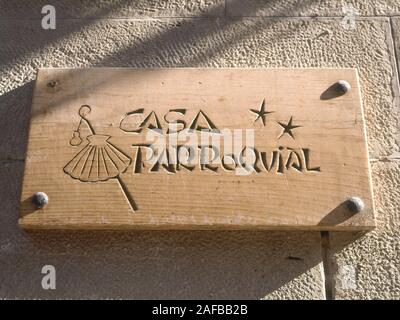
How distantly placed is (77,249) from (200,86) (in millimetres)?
767

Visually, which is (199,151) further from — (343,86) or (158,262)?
(343,86)

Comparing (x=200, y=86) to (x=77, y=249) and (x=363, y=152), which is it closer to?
(x=363, y=152)

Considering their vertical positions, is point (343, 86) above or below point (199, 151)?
above

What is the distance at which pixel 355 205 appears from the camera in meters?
1.62

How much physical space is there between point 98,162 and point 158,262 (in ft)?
1.39

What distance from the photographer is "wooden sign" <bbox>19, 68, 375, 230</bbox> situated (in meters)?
1.63

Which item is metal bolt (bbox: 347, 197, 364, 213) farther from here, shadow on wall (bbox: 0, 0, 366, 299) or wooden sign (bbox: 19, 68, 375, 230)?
shadow on wall (bbox: 0, 0, 366, 299)

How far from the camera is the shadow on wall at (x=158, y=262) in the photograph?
64.9 inches

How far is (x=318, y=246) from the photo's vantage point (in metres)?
1.68

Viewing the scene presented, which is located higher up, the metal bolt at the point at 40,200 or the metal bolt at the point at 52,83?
the metal bolt at the point at 52,83

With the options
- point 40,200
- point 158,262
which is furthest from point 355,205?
point 40,200

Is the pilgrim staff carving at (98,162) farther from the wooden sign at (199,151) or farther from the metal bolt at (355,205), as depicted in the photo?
the metal bolt at (355,205)

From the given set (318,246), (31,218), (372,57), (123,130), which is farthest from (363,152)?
(31,218)

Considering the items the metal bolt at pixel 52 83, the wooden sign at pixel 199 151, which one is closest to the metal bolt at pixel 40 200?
the wooden sign at pixel 199 151
